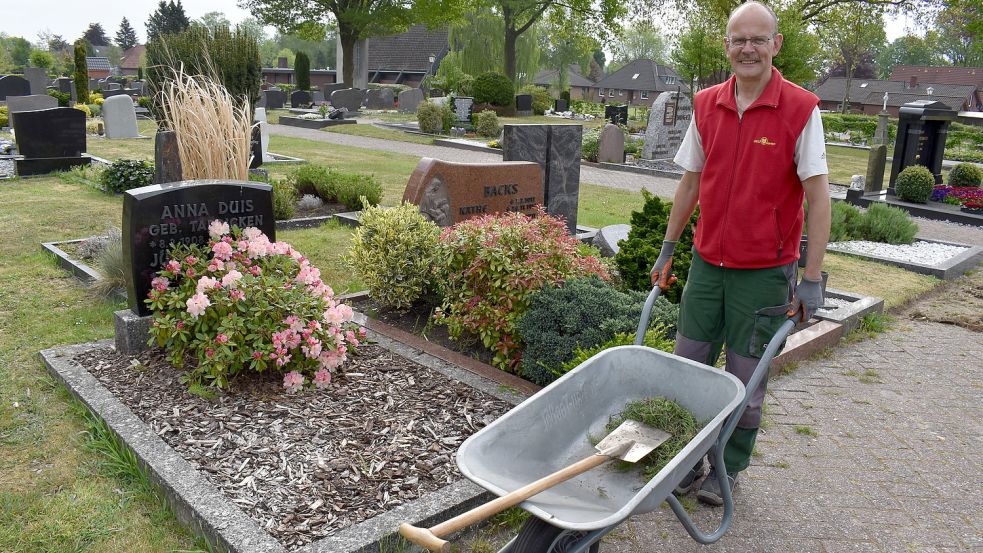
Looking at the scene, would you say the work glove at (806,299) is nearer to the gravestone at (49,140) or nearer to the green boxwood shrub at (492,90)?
the gravestone at (49,140)

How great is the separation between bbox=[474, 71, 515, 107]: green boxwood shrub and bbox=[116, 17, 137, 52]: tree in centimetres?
8901

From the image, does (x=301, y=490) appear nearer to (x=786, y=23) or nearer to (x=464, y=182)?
(x=464, y=182)

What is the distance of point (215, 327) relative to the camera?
442 cm

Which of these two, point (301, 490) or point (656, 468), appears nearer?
point (656, 468)

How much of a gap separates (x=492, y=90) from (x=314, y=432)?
28.4 meters

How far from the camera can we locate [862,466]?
411cm

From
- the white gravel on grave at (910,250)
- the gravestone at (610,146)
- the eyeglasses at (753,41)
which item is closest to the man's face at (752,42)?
the eyeglasses at (753,41)

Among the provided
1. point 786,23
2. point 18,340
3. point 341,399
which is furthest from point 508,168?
point 786,23

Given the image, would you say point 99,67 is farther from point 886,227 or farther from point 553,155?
point 886,227

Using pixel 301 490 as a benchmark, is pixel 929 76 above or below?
above

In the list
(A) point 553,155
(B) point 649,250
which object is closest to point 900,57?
(A) point 553,155

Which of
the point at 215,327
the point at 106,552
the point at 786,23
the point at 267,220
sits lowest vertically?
the point at 106,552

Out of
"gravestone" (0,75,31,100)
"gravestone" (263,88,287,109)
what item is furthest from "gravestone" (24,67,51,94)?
"gravestone" (263,88,287,109)

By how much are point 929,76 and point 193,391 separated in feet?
262
